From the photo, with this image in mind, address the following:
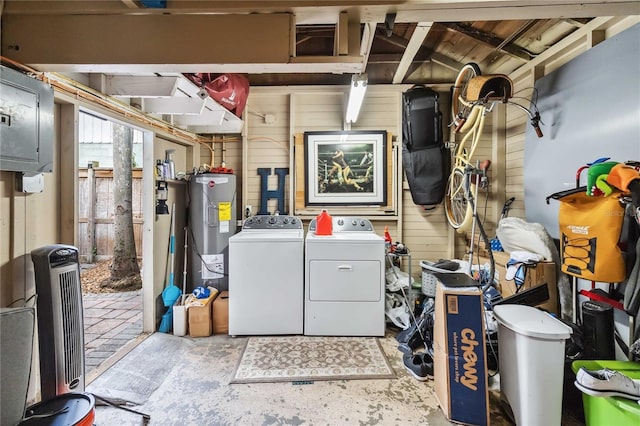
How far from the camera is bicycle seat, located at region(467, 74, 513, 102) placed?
2.35 metres

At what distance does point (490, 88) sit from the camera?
2428 mm

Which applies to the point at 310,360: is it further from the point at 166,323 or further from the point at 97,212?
the point at 97,212

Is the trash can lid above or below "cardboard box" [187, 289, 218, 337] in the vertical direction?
above

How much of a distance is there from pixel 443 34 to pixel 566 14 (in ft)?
5.55

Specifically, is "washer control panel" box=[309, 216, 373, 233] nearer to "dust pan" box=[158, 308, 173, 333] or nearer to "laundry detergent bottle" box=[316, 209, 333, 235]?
"laundry detergent bottle" box=[316, 209, 333, 235]

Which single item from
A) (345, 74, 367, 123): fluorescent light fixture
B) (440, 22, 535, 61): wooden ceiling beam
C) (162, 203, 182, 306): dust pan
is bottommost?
(162, 203, 182, 306): dust pan

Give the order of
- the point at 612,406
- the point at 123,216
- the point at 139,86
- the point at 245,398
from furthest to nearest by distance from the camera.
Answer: the point at 123,216 → the point at 139,86 → the point at 245,398 → the point at 612,406

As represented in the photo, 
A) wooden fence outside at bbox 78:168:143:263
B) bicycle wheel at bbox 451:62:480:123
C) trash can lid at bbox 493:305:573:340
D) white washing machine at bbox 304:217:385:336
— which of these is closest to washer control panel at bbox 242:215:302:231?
white washing machine at bbox 304:217:385:336

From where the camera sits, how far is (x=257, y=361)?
2.18 meters

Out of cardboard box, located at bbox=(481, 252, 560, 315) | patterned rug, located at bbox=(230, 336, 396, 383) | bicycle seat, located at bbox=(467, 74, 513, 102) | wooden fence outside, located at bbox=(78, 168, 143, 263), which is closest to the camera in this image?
patterned rug, located at bbox=(230, 336, 396, 383)

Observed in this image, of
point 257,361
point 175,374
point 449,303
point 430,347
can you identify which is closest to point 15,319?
point 175,374

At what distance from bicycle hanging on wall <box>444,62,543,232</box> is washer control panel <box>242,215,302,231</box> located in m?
1.80

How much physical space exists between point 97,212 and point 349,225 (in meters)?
5.02

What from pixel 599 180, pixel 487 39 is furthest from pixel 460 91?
pixel 599 180
